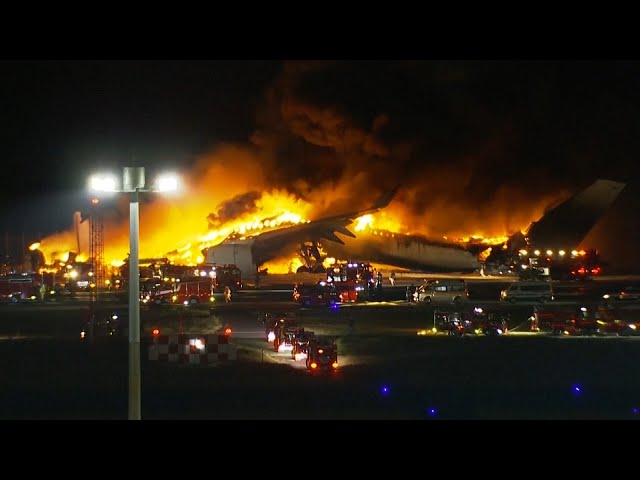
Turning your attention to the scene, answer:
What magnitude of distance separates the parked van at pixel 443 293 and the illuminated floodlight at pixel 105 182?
96.6ft

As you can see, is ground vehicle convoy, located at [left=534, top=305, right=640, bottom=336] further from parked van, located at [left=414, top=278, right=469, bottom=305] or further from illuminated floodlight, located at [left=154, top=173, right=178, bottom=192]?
illuminated floodlight, located at [left=154, top=173, right=178, bottom=192]

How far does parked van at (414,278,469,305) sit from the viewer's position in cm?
4209

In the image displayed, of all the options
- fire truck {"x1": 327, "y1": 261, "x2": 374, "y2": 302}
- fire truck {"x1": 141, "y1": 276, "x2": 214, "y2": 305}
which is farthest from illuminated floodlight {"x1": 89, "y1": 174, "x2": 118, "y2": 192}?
fire truck {"x1": 327, "y1": 261, "x2": 374, "y2": 302}

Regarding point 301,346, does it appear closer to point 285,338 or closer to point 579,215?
point 285,338

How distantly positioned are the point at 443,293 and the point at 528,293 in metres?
3.74

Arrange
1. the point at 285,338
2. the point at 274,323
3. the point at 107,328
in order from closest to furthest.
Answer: the point at 285,338, the point at 274,323, the point at 107,328

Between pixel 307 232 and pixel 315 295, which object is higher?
pixel 307 232

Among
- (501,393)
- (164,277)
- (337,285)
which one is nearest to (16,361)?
(501,393)

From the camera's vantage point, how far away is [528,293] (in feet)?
137

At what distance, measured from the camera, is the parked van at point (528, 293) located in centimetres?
4156

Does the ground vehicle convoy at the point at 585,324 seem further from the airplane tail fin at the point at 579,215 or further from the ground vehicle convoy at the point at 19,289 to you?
the airplane tail fin at the point at 579,215

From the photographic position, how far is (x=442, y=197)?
71.5 meters

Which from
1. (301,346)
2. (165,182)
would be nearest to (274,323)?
(301,346)

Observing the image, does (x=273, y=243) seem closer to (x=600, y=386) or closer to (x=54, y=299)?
(x=54, y=299)
